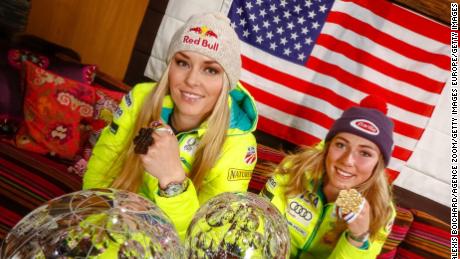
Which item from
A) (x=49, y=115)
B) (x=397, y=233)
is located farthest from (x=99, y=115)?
(x=397, y=233)

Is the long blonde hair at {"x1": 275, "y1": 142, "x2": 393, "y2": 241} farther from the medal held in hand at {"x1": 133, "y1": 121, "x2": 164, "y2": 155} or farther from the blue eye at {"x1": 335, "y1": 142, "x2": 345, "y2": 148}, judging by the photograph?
the medal held in hand at {"x1": 133, "y1": 121, "x2": 164, "y2": 155}

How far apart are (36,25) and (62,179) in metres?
1.72

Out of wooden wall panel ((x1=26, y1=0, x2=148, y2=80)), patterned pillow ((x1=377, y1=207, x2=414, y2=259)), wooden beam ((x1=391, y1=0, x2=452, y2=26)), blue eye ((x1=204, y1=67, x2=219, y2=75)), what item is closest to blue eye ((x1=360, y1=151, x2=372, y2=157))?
blue eye ((x1=204, y1=67, x2=219, y2=75))

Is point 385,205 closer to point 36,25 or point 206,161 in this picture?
point 206,161

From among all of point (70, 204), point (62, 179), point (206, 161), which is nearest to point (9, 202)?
point (62, 179)

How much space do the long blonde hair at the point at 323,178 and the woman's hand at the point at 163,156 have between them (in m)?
0.89

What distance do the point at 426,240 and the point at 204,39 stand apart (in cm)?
188

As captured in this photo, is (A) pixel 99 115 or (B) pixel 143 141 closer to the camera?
(B) pixel 143 141

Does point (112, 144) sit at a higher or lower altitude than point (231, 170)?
lower

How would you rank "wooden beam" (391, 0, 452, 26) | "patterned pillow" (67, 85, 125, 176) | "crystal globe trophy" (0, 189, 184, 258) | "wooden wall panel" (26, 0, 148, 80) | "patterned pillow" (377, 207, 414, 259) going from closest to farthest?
"crystal globe trophy" (0, 189, 184, 258) < "patterned pillow" (377, 207, 414, 259) < "patterned pillow" (67, 85, 125, 176) < "wooden beam" (391, 0, 452, 26) < "wooden wall panel" (26, 0, 148, 80)

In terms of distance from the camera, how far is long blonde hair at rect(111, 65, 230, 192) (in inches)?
56.7

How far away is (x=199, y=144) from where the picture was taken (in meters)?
1.50

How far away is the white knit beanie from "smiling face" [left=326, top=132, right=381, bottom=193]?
0.57 meters

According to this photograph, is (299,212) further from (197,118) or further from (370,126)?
(197,118)
